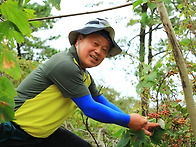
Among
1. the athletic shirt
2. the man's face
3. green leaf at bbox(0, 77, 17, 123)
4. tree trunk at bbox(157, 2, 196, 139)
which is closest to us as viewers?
green leaf at bbox(0, 77, 17, 123)

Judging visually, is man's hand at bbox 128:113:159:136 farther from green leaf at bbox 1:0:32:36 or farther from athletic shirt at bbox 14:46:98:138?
green leaf at bbox 1:0:32:36

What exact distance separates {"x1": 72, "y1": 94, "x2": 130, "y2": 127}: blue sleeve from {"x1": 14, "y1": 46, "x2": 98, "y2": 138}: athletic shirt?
53 millimetres

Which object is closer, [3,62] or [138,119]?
[3,62]

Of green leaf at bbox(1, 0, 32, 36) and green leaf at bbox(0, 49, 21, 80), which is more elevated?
green leaf at bbox(1, 0, 32, 36)

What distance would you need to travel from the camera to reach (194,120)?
1854mm

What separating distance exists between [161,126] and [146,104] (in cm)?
85

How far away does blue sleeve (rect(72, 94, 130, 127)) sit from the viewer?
197cm

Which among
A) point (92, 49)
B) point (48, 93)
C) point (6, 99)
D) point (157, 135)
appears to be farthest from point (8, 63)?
point (157, 135)

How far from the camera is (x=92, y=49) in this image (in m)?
2.13

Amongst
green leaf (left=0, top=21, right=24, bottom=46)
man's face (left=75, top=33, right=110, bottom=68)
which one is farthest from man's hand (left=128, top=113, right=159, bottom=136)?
green leaf (left=0, top=21, right=24, bottom=46)

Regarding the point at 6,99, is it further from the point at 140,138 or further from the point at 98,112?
the point at 140,138

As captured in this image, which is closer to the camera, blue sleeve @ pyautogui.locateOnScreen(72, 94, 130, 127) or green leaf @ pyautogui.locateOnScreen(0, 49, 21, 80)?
green leaf @ pyautogui.locateOnScreen(0, 49, 21, 80)

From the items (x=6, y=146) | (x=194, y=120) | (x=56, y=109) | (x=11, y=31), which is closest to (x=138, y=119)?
(x=194, y=120)

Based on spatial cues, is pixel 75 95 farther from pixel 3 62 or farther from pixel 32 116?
pixel 3 62
